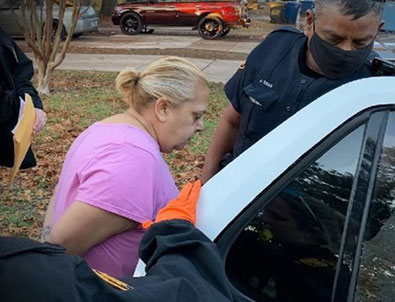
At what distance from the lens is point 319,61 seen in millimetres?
2156

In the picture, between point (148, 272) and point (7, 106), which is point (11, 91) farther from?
point (148, 272)

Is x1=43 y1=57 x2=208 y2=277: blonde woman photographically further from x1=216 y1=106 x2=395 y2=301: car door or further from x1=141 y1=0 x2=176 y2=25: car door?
x1=141 y1=0 x2=176 y2=25: car door

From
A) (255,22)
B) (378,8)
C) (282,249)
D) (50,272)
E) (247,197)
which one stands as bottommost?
(255,22)

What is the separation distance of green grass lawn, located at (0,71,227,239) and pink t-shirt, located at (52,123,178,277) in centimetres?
257

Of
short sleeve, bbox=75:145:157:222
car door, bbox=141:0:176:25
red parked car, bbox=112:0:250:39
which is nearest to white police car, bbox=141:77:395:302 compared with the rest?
short sleeve, bbox=75:145:157:222

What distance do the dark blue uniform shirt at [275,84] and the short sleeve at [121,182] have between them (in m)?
0.59

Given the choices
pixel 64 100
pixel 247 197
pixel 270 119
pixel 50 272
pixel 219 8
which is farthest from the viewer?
pixel 219 8

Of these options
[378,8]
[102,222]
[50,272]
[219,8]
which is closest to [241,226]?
[102,222]

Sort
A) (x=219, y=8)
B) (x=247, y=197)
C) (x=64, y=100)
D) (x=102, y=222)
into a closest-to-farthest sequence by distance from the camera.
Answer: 1. (x=247, y=197)
2. (x=102, y=222)
3. (x=64, y=100)
4. (x=219, y=8)

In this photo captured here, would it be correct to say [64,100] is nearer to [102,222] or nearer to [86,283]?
[102,222]

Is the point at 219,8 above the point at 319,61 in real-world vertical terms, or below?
below

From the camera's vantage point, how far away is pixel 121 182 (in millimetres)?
Answer: 1789

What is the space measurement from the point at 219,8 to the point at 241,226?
58.7 ft

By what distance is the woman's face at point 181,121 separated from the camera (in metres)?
2.04
